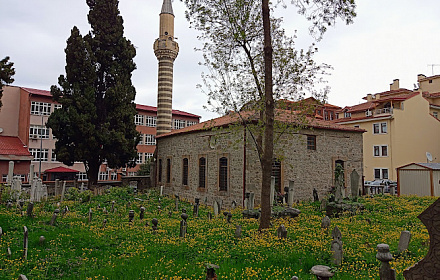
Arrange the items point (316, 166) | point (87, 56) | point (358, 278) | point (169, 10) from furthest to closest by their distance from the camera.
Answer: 1. point (169, 10)
2. point (87, 56)
3. point (316, 166)
4. point (358, 278)

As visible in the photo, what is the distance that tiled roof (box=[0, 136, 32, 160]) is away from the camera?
2646 cm

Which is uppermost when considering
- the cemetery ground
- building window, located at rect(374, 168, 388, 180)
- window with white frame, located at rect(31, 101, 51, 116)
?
window with white frame, located at rect(31, 101, 51, 116)

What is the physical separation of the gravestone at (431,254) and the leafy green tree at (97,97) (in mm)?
20981

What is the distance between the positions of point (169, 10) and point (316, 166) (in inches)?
857

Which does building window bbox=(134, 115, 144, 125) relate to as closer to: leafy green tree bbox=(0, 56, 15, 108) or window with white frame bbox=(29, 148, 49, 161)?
window with white frame bbox=(29, 148, 49, 161)

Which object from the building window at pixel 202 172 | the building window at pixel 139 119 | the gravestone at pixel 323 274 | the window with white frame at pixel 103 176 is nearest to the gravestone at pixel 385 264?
the gravestone at pixel 323 274

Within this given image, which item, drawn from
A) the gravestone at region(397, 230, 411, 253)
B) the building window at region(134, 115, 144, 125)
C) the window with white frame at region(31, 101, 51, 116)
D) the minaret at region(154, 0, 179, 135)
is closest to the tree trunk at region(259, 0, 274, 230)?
the gravestone at region(397, 230, 411, 253)

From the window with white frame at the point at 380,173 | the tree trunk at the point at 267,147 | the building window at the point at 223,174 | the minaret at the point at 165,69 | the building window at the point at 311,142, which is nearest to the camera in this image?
the tree trunk at the point at 267,147

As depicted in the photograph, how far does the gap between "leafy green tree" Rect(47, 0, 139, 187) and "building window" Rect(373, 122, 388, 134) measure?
24053mm

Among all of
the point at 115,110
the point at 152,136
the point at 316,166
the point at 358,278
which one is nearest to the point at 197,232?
the point at 358,278

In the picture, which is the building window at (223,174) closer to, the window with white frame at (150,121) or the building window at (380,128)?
the building window at (380,128)

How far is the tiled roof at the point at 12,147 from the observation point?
86.8 feet

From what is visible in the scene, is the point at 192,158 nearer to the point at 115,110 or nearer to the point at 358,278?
the point at 115,110

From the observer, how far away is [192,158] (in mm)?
20734
